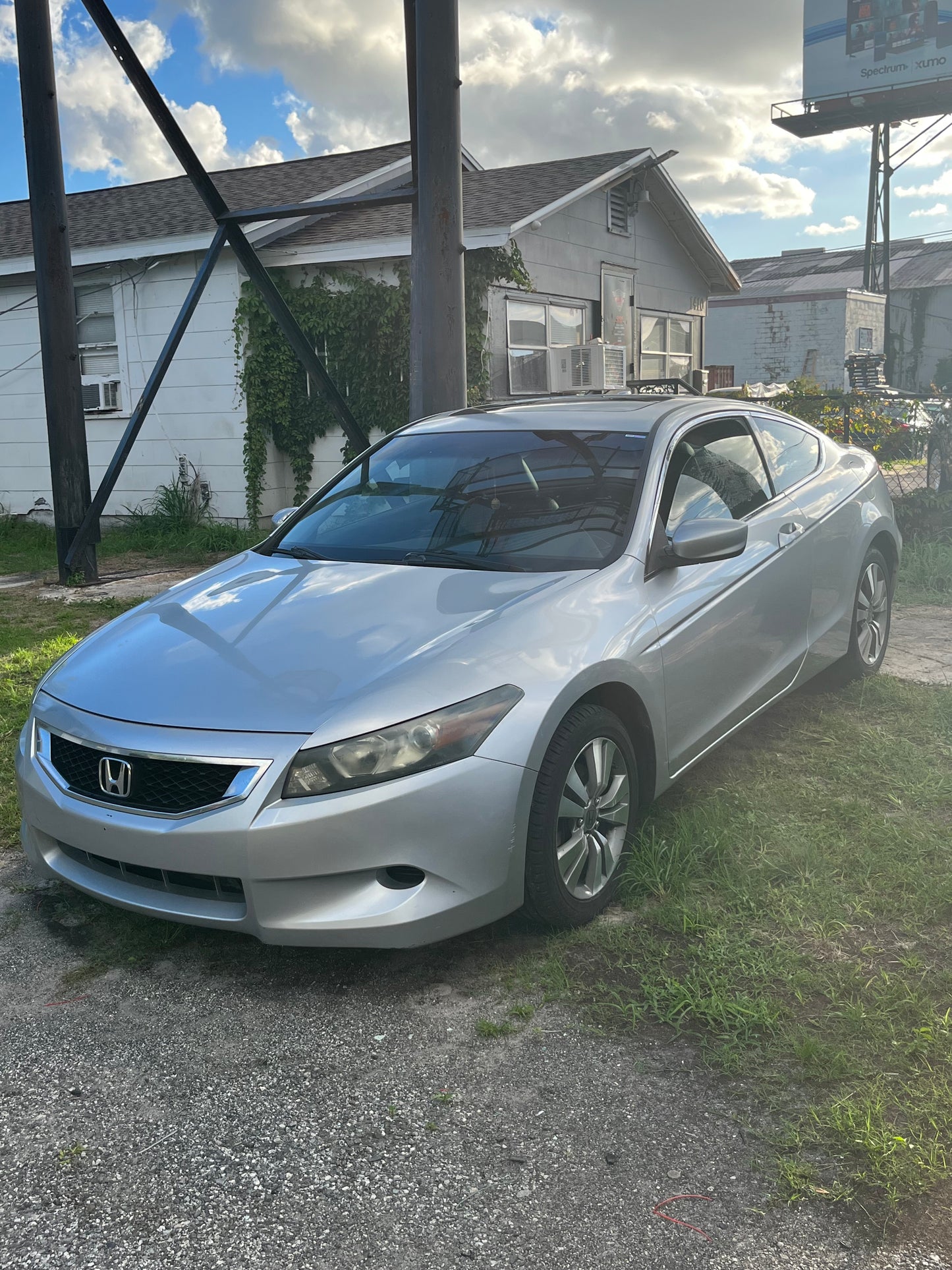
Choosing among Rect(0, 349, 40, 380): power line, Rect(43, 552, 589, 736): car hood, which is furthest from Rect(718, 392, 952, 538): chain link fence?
Rect(0, 349, 40, 380): power line

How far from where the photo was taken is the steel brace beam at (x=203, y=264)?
333 inches

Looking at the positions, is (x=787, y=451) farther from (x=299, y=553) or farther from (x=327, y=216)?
(x=327, y=216)

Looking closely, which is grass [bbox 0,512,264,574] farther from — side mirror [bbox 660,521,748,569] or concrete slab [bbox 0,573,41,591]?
side mirror [bbox 660,521,748,569]

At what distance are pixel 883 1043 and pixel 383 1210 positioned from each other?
1.29 meters

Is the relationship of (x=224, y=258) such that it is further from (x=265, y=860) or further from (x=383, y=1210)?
(x=383, y=1210)

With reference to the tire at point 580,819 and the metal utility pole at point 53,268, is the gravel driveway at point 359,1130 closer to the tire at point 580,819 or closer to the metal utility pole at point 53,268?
the tire at point 580,819

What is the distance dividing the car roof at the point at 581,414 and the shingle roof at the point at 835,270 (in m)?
33.2

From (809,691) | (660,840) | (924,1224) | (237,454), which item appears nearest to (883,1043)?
(924,1224)

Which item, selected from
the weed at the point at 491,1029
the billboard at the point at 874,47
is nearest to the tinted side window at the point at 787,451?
the weed at the point at 491,1029

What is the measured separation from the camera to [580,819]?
127 inches

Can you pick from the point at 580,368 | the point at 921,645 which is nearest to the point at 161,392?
the point at 580,368

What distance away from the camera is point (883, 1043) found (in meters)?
2.69

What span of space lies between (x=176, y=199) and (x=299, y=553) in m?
12.0

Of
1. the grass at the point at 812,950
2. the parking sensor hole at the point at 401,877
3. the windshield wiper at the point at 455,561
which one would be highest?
the windshield wiper at the point at 455,561
